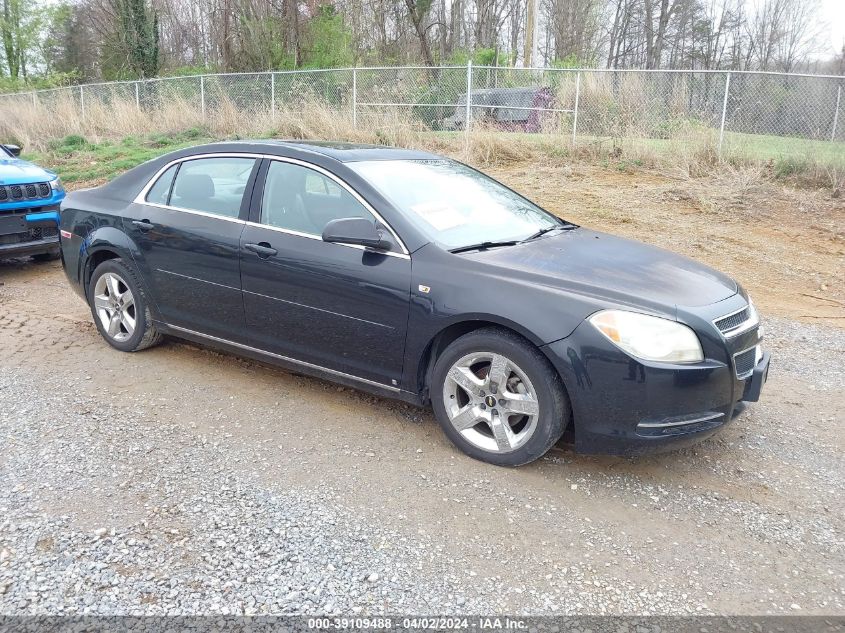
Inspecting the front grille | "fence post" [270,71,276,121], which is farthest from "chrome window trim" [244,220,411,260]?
"fence post" [270,71,276,121]

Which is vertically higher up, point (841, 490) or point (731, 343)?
point (731, 343)

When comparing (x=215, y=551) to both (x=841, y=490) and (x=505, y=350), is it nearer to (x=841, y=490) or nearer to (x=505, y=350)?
(x=505, y=350)

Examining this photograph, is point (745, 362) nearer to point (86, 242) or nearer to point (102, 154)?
point (86, 242)

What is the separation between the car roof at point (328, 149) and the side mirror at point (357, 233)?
63 cm

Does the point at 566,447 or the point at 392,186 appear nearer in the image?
the point at 566,447

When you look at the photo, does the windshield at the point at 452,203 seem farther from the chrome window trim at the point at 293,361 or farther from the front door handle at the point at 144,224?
the front door handle at the point at 144,224

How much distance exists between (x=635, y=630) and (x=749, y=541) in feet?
2.84

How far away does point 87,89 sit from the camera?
834 inches

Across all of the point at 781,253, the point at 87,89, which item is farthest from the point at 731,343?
the point at 87,89

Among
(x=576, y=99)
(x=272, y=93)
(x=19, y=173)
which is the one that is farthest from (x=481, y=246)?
(x=272, y=93)

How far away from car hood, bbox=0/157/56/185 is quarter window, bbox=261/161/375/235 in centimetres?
470

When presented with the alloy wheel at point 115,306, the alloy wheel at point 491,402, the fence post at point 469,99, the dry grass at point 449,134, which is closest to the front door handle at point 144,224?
the alloy wheel at point 115,306

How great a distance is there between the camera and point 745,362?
3.57m

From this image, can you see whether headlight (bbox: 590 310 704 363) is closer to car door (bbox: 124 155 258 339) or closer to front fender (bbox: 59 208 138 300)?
car door (bbox: 124 155 258 339)
